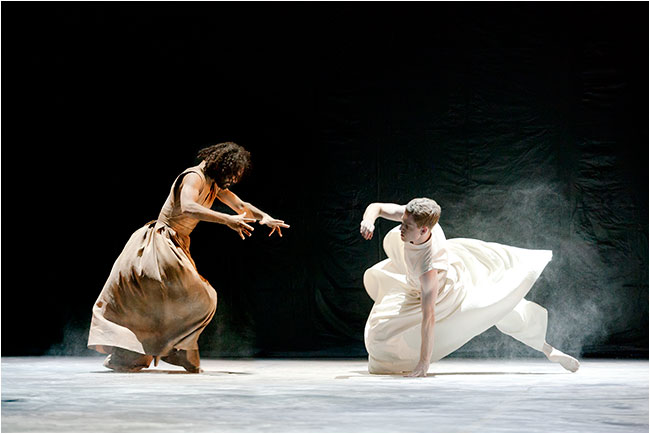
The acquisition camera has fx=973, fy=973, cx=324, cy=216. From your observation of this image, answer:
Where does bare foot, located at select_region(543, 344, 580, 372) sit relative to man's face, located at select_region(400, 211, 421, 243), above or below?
below

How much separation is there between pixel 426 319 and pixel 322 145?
8.41 ft

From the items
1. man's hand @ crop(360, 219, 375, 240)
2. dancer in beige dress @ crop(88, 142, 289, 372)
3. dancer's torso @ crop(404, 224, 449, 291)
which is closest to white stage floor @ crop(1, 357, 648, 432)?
dancer in beige dress @ crop(88, 142, 289, 372)

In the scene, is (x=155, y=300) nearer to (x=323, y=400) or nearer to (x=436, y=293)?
(x=436, y=293)

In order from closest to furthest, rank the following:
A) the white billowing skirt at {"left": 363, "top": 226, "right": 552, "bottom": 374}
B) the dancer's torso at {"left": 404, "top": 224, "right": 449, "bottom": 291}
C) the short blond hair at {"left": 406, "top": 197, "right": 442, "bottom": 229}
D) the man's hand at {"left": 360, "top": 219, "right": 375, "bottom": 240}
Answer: the man's hand at {"left": 360, "top": 219, "right": 375, "bottom": 240}, the short blond hair at {"left": 406, "top": 197, "right": 442, "bottom": 229}, the dancer's torso at {"left": 404, "top": 224, "right": 449, "bottom": 291}, the white billowing skirt at {"left": 363, "top": 226, "right": 552, "bottom": 374}

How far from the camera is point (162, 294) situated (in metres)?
4.76

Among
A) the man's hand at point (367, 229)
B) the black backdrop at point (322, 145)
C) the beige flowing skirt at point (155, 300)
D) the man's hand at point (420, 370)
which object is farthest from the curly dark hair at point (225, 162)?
the black backdrop at point (322, 145)

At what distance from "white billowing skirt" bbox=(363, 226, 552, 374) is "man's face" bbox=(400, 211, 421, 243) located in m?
0.29

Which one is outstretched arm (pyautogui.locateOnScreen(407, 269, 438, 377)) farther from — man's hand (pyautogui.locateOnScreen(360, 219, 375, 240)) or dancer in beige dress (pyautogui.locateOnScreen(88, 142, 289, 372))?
dancer in beige dress (pyautogui.locateOnScreen(88, 142, 289, 372))

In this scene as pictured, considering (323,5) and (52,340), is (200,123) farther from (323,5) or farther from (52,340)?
(52,340)

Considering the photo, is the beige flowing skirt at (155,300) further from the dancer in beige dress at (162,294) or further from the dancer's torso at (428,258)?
the dancer's torso at (428,258)

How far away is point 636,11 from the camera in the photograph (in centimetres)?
664

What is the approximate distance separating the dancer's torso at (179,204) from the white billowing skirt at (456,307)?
0.93 meters

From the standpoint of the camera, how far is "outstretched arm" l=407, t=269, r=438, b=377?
4430mm

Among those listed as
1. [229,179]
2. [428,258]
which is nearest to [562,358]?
[428,258]
